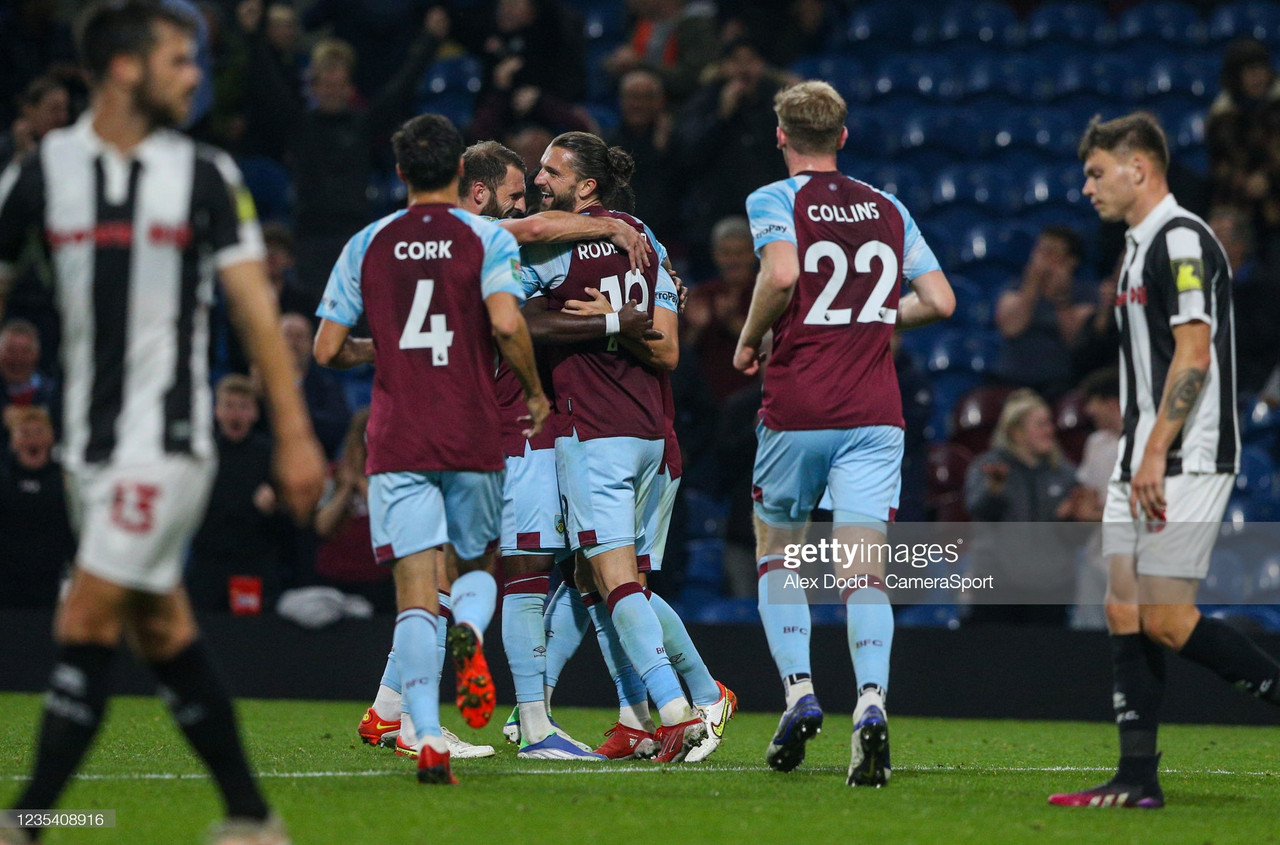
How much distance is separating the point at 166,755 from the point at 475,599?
5.50 ft

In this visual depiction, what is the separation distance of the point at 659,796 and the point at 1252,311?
793cm

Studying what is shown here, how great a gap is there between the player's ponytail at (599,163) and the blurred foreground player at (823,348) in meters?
0.83

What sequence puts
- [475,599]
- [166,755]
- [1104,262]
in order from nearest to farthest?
1. [475,599]
2. [166,755]
3. [1104,262]

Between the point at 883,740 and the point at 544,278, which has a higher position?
the point at 544,278

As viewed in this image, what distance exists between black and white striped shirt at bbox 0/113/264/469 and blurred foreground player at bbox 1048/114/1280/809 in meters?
3.01

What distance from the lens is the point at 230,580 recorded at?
10406mm

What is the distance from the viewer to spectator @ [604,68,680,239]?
12883mm

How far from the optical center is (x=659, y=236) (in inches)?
512

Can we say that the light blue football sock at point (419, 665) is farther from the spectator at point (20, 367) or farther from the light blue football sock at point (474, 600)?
the spectator at point (20, 367)

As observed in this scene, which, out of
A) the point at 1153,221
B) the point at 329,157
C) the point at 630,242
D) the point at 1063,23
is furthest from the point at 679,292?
the point at 1063,23

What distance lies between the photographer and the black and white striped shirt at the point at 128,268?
3748mm

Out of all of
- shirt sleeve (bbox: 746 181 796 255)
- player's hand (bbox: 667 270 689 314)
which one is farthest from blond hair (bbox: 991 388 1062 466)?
shirt sleeve (bbox: 746 181 796 255)

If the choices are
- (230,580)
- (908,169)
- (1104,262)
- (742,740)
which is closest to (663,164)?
(908,169)

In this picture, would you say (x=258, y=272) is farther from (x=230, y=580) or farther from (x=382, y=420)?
(x=230, y=580)
